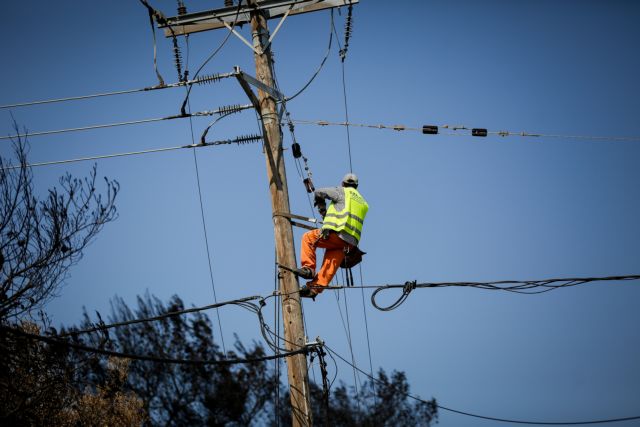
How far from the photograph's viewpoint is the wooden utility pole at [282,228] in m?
8.03

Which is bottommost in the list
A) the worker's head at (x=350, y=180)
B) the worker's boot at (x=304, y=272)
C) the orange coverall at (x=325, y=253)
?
the worker's boot at (x=304, y=272)

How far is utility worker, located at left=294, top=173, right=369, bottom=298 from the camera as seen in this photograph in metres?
8.77

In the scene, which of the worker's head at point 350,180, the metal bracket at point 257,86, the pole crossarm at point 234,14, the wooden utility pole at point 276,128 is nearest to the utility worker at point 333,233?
the worker's head at point 350,180

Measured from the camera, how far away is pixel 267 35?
9.41 metres

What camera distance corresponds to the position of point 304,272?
336 inches

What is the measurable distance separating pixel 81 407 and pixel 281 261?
37.3 feet

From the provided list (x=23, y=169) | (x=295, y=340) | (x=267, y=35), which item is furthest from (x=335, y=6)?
(x=23, y=169)

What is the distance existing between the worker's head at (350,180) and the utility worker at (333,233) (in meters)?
0.27

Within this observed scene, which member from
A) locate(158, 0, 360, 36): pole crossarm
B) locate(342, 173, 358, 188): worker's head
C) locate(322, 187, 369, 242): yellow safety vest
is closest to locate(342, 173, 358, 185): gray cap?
locate(342, 173, 358, 188): worker's head

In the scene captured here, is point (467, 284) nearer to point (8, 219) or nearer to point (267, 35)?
point (267, 35)

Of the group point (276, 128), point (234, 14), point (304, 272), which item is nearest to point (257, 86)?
point (276, 128)

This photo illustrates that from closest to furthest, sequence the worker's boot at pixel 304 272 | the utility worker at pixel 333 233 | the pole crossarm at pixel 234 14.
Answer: the worker's boot at pixel 304 272, the utility worker at pixel 333 233, the pole crossarm at pixel 234 14

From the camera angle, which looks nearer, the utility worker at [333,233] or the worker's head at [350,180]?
the utility worker at [333,233]

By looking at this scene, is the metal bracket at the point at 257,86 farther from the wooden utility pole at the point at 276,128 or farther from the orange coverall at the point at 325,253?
the orange coverall at the point at 325,253
